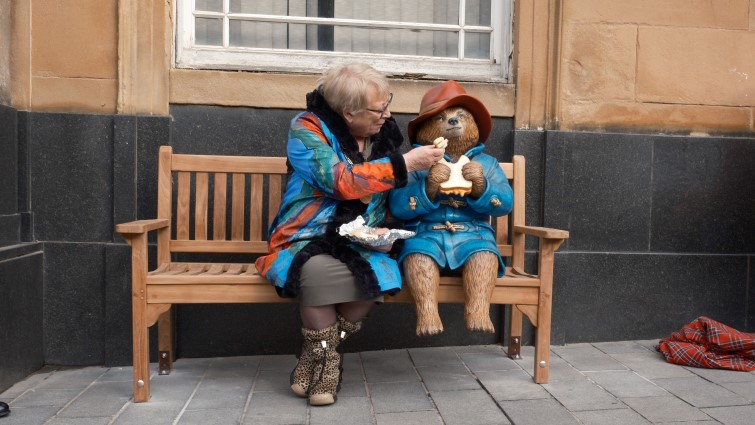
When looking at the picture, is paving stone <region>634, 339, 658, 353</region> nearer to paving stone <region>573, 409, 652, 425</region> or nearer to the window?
paving stone <region>573, 409, 652, 425</region>

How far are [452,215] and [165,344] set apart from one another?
5.50 feet

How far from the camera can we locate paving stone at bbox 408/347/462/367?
12.3 ft

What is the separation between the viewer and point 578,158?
4121 millimetres

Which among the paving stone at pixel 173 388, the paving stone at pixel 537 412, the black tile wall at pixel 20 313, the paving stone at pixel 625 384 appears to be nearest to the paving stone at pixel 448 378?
the paving stone at pixel 537 412

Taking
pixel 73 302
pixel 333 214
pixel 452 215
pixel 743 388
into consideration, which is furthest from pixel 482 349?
pixel 73 302

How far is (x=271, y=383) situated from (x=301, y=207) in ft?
3.10

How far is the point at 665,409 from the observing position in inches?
119

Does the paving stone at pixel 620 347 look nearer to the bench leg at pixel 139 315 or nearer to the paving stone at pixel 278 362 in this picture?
the paving stone at pixel 278 362

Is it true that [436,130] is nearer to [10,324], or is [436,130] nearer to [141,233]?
[141,233]

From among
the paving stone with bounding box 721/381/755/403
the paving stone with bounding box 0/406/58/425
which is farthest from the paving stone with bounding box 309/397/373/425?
the paving stone with bounding box 721/381/755/403

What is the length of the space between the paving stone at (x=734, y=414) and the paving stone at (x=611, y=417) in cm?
33

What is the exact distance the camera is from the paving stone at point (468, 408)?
2.89 m

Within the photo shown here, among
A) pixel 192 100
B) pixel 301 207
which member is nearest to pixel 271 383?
pixel 301 207

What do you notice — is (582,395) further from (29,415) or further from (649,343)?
(29,415)
